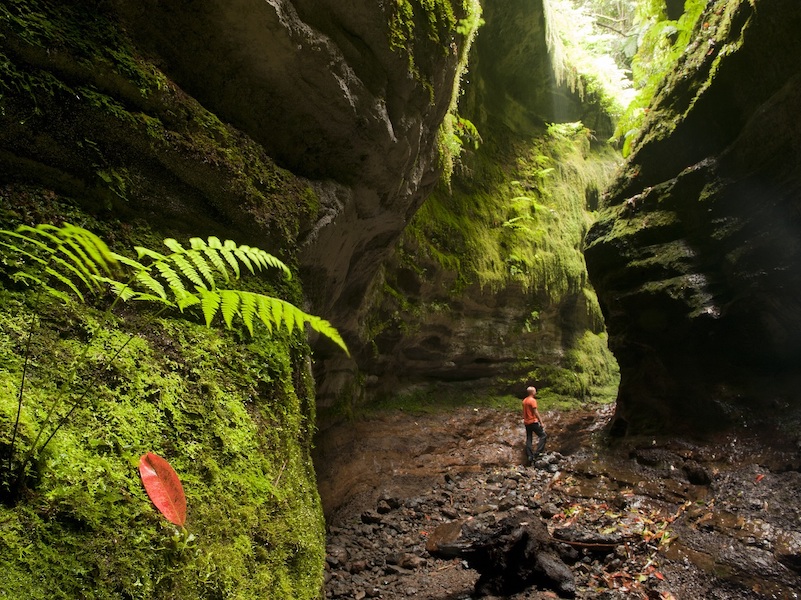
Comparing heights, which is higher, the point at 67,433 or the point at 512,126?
the point at 512,126

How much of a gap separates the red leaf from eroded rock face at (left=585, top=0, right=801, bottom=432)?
7299 mm

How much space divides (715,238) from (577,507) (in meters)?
4.44

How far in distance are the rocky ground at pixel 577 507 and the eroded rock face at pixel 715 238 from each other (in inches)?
37.8

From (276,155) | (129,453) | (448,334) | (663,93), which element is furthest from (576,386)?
(129,453)

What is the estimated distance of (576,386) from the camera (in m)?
11.6

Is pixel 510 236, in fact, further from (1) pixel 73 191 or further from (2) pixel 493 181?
(1) pixel 73 191

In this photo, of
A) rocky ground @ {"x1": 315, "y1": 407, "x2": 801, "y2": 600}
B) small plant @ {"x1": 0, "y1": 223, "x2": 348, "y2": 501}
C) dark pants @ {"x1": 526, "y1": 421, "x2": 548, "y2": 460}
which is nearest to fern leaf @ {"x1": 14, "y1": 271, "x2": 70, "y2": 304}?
small plant @ {"x1": 0, "y1": 223, "x2": 348, "y2": 501}

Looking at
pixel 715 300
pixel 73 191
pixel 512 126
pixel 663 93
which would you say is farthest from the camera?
pixel 512 126

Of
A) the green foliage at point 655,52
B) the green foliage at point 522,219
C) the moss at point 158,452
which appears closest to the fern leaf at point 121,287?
the moss at point 158,452

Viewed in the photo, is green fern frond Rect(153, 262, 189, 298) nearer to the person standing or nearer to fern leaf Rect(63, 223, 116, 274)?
fern leaf Rect(63, 223, 116, 274)

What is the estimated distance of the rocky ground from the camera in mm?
4234

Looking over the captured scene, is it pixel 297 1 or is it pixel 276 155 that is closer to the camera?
pixel 297 1

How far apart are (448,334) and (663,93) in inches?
235

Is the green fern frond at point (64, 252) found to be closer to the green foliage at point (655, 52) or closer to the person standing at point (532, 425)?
the person standing at point (532, 425)
